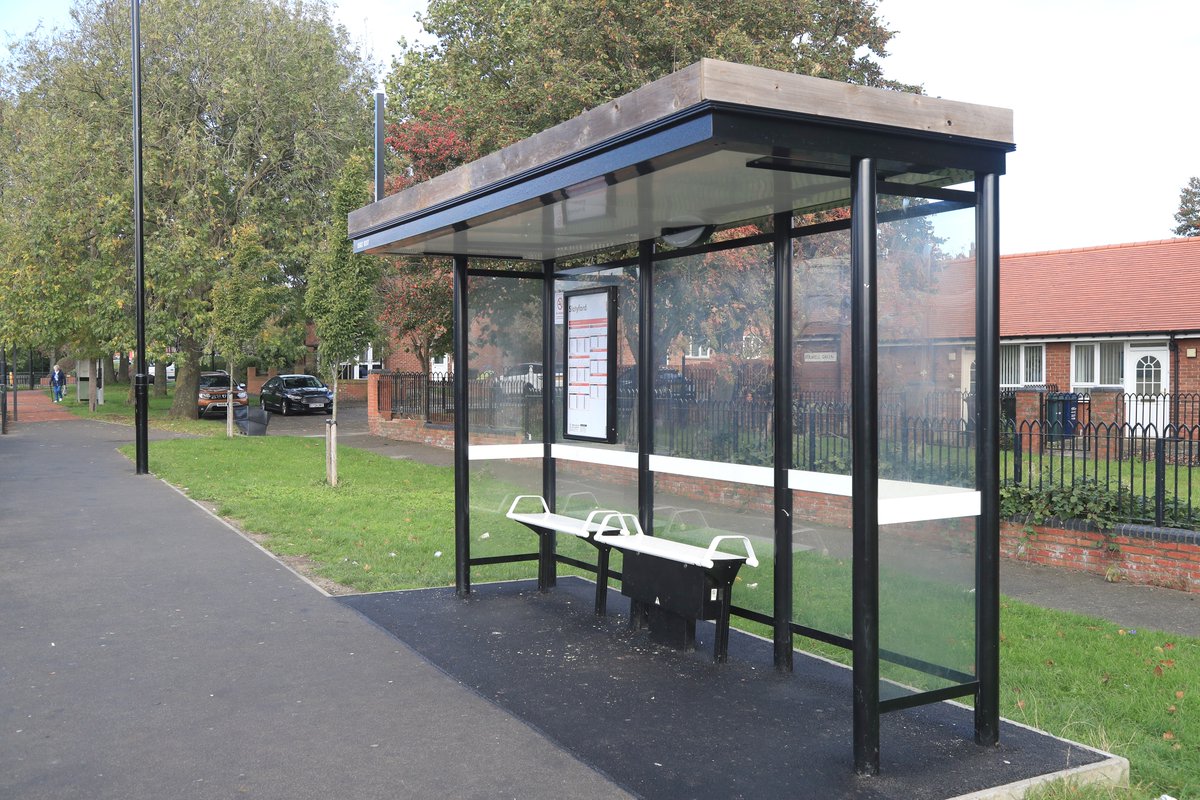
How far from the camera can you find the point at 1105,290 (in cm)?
2506

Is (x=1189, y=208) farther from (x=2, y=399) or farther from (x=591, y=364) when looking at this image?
(x=591, y=364)

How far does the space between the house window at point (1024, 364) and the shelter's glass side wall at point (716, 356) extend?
20.1 m

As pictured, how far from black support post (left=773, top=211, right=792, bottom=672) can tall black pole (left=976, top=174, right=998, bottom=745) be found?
128cm

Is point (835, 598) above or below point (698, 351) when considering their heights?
below

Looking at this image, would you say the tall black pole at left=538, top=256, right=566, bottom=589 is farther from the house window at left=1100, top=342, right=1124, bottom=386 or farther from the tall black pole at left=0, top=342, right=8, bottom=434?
the tall black pole at left=0, top=342, right=8, bottom=434

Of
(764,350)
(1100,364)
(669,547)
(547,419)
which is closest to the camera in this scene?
(764,350)

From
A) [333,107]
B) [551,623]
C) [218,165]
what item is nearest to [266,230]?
[218,165]

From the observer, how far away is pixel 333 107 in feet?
91.7

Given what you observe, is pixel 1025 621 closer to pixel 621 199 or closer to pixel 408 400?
Result: pixel 621 199

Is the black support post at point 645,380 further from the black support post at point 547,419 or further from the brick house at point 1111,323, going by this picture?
the brick house at point 1111,323

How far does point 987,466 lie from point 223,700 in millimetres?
3929

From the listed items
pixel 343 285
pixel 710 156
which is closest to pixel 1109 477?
pixel 710 156

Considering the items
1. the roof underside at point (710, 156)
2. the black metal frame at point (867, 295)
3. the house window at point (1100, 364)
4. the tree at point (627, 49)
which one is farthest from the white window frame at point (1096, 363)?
the black metal frame at point (867, 295)

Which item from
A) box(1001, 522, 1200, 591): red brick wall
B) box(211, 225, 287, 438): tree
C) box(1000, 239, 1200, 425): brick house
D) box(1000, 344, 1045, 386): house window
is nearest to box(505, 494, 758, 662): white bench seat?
box(1001, 522, 1200, 591): red brick wall
